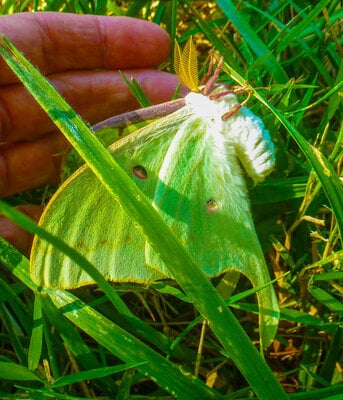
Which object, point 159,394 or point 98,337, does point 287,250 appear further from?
point 98,337

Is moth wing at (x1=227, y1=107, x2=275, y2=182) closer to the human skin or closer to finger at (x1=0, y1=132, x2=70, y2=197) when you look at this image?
the human skin

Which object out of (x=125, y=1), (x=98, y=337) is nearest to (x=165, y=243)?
(x=98, y=337)

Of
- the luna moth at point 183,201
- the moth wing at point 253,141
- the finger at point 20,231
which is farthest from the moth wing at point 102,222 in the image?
the finger at point 20,231

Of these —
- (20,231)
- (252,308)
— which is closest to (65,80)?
(20,231)

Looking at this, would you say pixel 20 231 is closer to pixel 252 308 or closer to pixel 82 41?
pixel 82 41

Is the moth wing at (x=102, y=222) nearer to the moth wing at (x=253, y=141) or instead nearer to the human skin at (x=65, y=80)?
the moth wing at (x=253, y=141)

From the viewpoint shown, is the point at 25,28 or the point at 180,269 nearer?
the point at 180,269
